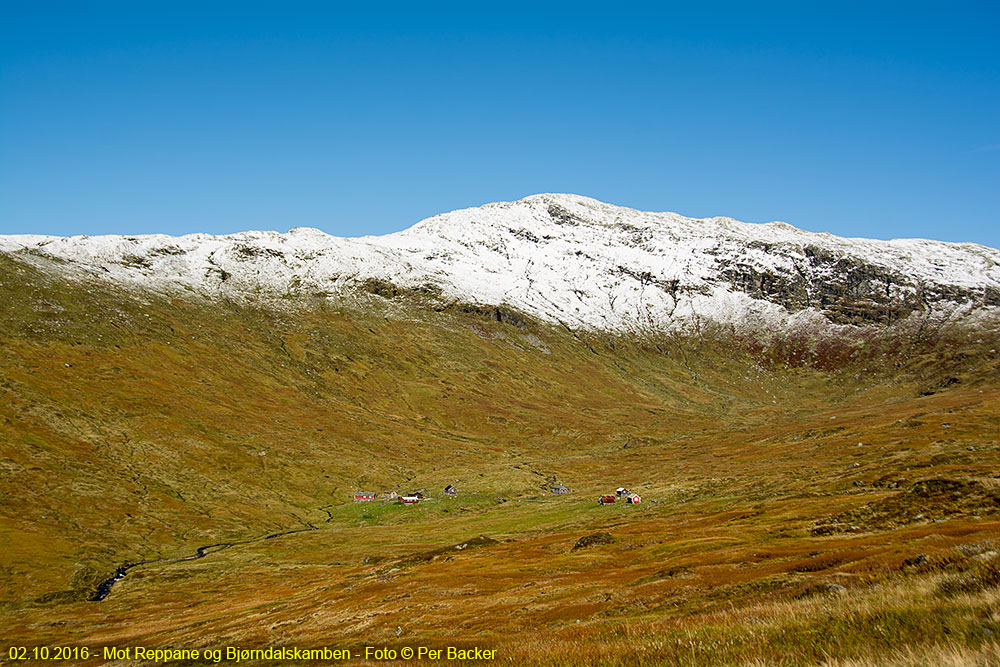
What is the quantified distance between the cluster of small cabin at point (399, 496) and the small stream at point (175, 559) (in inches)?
753

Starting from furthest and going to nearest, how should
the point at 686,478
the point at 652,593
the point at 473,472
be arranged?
the point at 473,472, the point at 686,478, the point at 652,593

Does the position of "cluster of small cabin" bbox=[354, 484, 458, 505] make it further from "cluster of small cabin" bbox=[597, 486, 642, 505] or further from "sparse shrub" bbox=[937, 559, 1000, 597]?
"sparse shrub" bbox=[937, 559, 1000, 597]

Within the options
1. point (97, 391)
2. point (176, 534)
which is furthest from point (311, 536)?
point (97, 391)

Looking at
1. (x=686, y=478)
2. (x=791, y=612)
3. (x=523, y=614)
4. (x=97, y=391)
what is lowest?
(x=686, y=478)

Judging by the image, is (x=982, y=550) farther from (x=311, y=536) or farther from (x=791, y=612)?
(x=311, y=536)

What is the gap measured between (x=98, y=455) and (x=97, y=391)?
4419cm

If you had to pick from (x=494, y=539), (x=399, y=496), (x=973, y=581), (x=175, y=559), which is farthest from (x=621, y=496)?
(x=973, y=581)

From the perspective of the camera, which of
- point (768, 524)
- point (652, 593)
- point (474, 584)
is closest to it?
point (652, 593)

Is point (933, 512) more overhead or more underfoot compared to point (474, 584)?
more overhead

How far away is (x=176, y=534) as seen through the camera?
124250 millimetres

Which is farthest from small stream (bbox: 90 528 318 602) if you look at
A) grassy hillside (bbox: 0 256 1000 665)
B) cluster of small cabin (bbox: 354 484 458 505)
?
cluster of small cabin (bbox: 354 484 458 505)

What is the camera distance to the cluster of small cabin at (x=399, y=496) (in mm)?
148000

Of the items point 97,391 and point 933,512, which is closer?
point 933,512

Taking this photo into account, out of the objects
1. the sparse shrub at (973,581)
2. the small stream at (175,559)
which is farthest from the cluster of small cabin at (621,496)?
the sparse shrub at (973,581)
